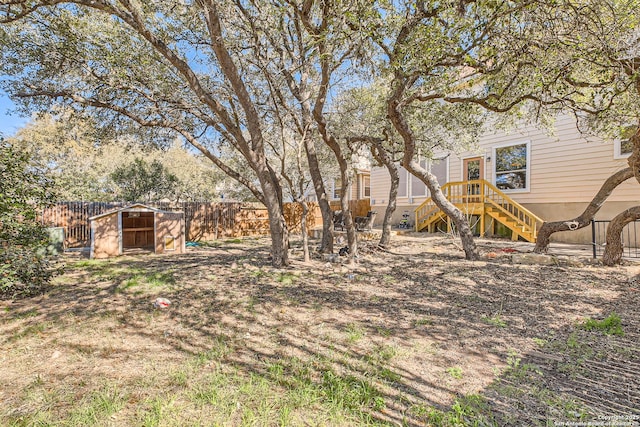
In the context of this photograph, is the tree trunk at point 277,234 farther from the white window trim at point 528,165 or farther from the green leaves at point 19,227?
the white window trim at point 528,165

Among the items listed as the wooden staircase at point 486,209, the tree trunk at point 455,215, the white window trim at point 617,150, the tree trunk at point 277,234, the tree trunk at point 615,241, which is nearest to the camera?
the tree trunk at point 615,241

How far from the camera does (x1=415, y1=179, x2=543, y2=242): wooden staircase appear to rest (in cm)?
1004

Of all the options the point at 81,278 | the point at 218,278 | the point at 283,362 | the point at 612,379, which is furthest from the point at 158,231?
the point at 612,379

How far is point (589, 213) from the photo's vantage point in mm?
7070

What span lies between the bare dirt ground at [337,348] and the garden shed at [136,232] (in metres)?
3.64

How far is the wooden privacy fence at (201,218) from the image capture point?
10.7 metres

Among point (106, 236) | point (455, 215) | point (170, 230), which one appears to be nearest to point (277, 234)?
point (455, 215)

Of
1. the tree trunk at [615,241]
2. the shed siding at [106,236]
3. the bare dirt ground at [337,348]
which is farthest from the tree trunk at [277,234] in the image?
the tree trunk at [615,241]

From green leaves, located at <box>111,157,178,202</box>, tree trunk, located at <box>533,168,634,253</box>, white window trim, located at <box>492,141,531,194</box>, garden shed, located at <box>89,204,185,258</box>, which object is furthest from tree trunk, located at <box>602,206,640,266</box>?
green leaves, located at <box>111,157,178,202</box>

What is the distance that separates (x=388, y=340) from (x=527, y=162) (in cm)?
1064

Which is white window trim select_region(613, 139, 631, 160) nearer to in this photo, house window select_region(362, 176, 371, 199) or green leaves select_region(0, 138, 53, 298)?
house window select_region(362, 176, 371, 199)

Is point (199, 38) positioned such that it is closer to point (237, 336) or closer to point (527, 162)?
point (237, 336)

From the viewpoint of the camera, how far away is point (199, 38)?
259 inches

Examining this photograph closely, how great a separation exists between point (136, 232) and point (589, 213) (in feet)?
44.5
